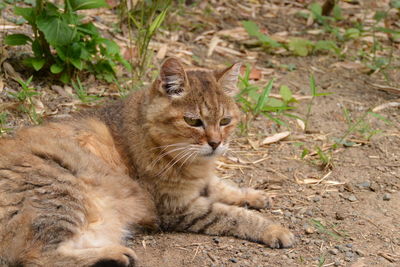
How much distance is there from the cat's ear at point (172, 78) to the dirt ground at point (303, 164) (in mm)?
1097

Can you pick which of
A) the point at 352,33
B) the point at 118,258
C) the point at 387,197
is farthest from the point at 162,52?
the point at 118,258

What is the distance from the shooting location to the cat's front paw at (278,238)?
156 inches

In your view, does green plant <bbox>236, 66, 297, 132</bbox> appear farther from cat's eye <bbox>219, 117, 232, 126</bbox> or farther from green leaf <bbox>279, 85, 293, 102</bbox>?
cat's eye <bbox>219, 117, 232, 126</bbox>

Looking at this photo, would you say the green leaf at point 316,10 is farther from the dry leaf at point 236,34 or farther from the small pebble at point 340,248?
the small pebble at point 340,248

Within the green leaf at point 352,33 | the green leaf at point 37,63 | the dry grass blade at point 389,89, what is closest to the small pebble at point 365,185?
the dry grass blade at point 389,89

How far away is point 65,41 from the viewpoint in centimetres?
534

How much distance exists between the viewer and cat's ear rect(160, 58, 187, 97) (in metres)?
4.10

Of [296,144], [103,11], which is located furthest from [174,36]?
[296,144]

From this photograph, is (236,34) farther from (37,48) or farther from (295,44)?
(37,48)

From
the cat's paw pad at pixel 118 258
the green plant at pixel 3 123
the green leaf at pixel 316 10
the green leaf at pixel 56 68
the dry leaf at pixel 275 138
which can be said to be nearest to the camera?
the cat's paw pad at pixel 118 258

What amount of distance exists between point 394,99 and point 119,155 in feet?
12.0

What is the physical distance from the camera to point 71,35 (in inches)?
211

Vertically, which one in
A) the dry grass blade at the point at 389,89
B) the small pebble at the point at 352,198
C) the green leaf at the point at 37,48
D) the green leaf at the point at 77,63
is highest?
the green leaf at the point at 37,48

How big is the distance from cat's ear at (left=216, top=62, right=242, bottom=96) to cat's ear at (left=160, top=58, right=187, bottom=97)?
378 millimetres
